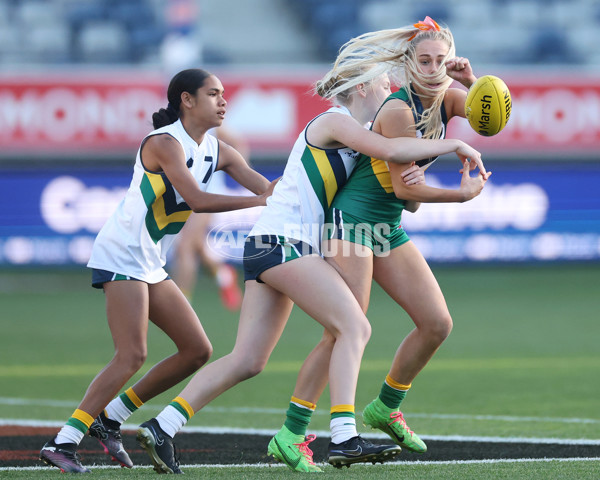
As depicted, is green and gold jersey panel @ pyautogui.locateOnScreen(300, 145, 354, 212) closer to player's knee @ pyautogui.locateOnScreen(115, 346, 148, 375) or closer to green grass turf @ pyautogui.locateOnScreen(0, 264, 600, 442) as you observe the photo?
player's knee @ pyautogui.locateOnScreen(115, 346, 148, 375)

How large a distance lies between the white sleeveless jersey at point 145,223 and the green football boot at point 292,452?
3.39 ft

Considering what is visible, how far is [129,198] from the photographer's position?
525cm

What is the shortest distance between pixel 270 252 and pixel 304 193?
33 centimetres

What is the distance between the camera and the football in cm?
497

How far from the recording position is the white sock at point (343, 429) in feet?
15.5

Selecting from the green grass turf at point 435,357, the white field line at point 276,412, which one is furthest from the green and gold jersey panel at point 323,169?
the white field line at point 276,412

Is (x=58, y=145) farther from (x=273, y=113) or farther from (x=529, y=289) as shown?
(x=529, y=289)

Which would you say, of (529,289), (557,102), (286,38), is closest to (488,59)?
(557,102)

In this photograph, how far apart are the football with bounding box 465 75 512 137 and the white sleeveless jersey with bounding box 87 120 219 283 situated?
1395 mm

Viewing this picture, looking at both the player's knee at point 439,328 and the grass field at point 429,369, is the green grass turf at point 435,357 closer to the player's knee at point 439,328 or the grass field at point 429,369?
the grass field at point 429,369

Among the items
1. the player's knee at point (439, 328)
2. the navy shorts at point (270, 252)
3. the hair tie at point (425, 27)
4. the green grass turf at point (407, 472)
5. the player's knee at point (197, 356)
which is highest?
the hair tie at point (425, 27)

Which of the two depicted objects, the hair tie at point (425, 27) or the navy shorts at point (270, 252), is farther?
the hair tie at point (425, 27)

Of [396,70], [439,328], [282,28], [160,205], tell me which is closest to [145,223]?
[160,205]

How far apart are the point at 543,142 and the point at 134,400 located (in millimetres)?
13401
